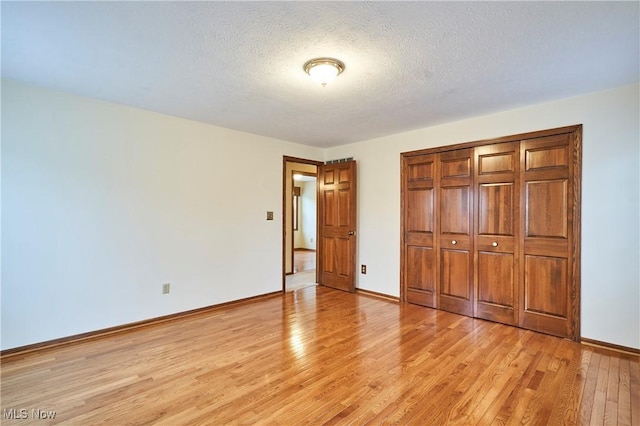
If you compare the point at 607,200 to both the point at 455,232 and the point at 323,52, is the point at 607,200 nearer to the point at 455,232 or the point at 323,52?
the point at 455,232

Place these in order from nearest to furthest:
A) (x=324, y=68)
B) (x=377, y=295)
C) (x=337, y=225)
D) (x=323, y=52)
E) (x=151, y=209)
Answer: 1. (x=323, y=52)
2. (x=324, y=68)
3. (x=151, y=209)
4. (x=377, y=295)
5. (x=337, y=225)

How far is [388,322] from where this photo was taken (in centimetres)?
350

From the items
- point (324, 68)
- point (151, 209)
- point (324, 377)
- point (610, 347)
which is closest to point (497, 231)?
point (610, 347)

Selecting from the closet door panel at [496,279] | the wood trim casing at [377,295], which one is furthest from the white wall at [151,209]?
the wood trim casing at [377,295]

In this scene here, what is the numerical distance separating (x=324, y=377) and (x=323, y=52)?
7.82ft

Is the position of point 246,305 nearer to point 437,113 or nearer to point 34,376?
point 34,376

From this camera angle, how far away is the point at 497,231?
11.4 feet

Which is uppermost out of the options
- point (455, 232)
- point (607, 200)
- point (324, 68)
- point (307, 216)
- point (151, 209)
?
point (324, 68)

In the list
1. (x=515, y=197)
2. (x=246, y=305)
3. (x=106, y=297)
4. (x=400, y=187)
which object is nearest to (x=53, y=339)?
(x=106, y=297)

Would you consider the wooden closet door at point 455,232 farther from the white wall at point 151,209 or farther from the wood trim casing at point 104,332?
the wood trim casing at point 104,332

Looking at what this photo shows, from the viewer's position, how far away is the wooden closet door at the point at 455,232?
12.2ft

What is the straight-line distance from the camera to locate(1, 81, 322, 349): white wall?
2711 mm

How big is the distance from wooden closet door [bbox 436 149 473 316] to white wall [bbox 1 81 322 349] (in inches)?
100

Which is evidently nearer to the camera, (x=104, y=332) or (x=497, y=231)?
(x=104, y=332)
